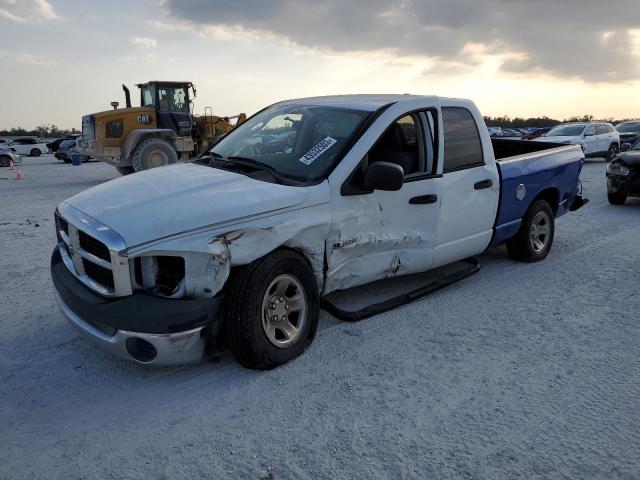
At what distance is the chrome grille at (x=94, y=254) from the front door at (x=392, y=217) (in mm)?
1408

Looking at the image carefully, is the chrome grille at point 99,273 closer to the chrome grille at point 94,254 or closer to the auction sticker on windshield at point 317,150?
the chrome grille at point 94,254

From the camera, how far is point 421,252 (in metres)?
4.46

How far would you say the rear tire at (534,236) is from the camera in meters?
5.74

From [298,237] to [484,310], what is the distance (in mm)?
1954

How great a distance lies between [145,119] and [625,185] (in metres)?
12.5

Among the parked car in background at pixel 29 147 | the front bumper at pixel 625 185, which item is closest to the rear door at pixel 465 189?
→ the front bumper at pixel 625 185

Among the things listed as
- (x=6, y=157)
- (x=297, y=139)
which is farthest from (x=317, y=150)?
(x=6, y=157)

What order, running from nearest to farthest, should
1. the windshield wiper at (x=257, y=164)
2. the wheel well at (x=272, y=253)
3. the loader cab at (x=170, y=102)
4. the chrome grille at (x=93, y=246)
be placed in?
1. the chrome grille at (x=93, y=246)
2. the wheel well at (x=272, y=253)
3. the windshield wiper at (x=257, y=164)
4. the loader cab at (x=170, y=102)


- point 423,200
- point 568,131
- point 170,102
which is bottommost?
point 423,200

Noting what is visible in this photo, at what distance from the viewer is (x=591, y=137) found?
736 inches

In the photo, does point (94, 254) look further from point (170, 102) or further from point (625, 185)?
point (170, 102)

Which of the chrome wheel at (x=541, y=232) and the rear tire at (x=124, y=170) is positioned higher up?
the rear tire at (x=124, y=170)

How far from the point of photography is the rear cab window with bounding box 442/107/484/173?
4.64 meters

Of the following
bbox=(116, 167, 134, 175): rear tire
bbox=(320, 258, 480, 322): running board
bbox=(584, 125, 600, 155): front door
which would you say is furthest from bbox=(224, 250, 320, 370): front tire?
bbox=(584, 125, 600, 155): front door
